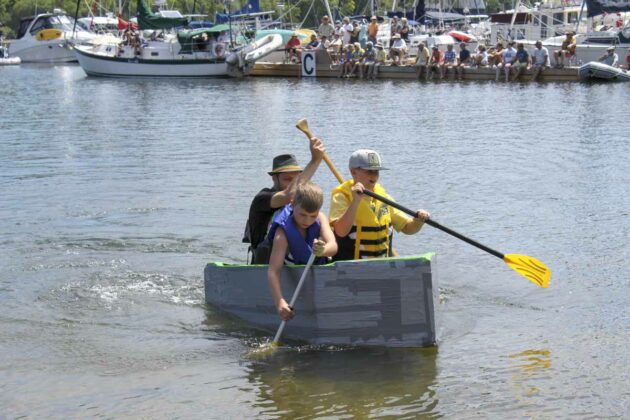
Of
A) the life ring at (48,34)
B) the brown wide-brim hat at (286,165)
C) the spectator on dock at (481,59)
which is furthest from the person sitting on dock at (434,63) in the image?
the life ring at (48,34)

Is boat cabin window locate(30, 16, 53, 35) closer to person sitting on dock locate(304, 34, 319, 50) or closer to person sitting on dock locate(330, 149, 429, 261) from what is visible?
person sitting on dock locate(304, 34, 319, 50)

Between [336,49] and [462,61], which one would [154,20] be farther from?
[462,61]

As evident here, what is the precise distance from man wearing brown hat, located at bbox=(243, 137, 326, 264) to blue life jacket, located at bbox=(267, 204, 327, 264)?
0.31 metres

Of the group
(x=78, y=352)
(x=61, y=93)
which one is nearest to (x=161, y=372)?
(x=78, y=352)

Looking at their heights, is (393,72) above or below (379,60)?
below

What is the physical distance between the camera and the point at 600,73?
124 ft

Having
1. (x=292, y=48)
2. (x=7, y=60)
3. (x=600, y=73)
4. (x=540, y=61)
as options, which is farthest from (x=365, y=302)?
(x=7, y=60)

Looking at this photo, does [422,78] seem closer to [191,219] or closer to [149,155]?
[149,155]

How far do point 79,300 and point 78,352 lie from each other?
1747mm

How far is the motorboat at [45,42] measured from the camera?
2874 inches

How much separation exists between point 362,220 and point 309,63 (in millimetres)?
36394

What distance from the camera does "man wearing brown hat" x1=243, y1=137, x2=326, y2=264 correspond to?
8867 mm

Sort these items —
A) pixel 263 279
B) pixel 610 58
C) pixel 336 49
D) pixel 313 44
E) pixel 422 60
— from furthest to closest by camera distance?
pixel 313 44 < pixel 336 49 < pixel 422 60 < pixel 610 58 < pixel 263 279

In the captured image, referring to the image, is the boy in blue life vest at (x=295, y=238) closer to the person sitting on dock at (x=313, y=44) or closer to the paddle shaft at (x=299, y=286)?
the paddle shaft at (x=299, y=286)
